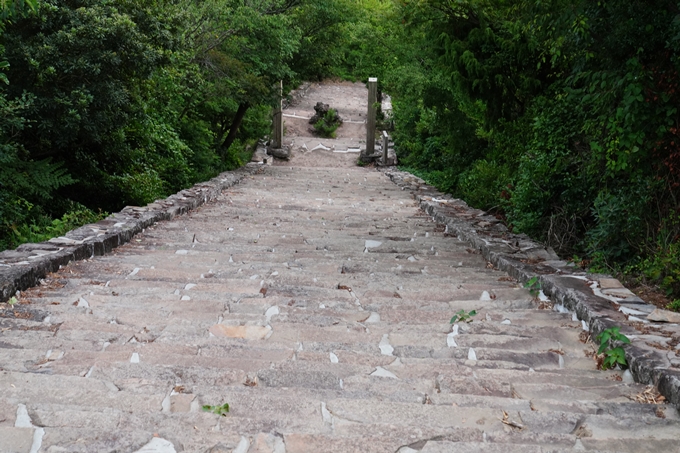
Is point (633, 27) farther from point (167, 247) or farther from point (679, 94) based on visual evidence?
point (167, 247)

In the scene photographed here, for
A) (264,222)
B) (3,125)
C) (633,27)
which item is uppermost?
(633,27)

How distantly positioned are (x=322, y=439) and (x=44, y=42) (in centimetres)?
697

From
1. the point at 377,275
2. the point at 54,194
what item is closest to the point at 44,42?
the point at 54,194

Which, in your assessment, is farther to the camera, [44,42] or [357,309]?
[44,42]

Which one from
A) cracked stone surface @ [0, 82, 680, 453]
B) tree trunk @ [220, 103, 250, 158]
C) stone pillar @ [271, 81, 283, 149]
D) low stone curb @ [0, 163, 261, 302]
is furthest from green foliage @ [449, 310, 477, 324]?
stone pillar @ [271, 81, 283, 149]

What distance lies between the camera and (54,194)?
361 inches

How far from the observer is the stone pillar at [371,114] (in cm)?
1831

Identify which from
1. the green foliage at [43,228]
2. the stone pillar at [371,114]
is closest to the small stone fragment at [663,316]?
the green foliage at [43,228]

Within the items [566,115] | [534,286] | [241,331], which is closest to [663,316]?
[534,286]

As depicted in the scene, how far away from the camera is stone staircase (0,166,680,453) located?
2367 mm

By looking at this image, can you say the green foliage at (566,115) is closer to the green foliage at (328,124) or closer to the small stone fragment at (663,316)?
the small stone fragment at (663,316)

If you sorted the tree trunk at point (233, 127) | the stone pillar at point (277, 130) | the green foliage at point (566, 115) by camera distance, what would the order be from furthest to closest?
the stone pillar at point (277, 130)
the tree trunk at point (233, 127)
the green foliage at point (566, 115)

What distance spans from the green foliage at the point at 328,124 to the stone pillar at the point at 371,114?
375 centimetres

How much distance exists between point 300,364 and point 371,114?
53.4 ft
